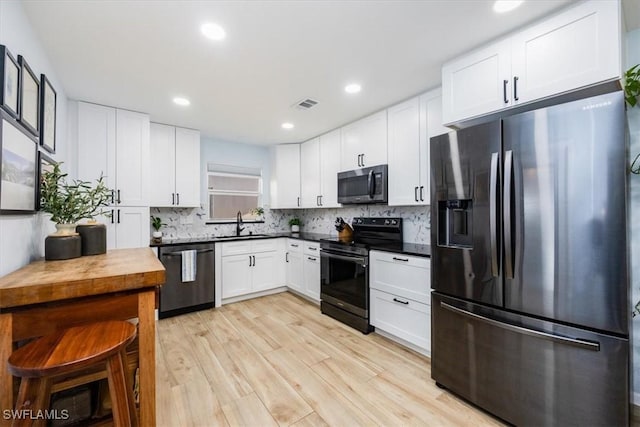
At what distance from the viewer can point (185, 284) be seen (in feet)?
11.3

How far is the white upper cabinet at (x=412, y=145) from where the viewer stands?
102 inches

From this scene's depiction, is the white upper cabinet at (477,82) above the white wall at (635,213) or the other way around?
above

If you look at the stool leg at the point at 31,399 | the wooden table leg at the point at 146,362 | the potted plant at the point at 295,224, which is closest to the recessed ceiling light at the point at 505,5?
the wooden table leg at the point at 146,362

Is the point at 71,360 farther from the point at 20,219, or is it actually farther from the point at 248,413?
the point at 248,413

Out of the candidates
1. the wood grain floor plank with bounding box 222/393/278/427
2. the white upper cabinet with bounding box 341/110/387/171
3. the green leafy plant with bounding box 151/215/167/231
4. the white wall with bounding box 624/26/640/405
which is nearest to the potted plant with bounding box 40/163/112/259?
the wood grain floor plank with bounding box 222/393/278/427

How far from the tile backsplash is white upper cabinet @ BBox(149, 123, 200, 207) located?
362 millimetres

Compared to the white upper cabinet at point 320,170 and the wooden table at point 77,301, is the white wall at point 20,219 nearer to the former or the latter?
the wooden table at point 77,301

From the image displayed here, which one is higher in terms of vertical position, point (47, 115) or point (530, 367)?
point (47, 115)

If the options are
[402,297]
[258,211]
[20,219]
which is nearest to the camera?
[20,219]

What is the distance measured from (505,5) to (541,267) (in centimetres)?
149

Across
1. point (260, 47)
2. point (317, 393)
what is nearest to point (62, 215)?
point (260, 47)

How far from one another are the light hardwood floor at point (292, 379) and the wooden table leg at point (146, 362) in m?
0.53

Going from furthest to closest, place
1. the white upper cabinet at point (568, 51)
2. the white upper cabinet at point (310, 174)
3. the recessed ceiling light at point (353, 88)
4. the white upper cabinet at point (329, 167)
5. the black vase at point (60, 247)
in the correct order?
the white upper cabinet at point (310, 174)
the white upper cabinet at point (329, 167)
the recessed ceiling light at point (353, 88)
the black vase at point (60, 247)
the white upper cabinet at point (568, 51)

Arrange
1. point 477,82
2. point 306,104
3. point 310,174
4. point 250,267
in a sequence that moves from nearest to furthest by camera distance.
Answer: point 477,82
point 306,104
point 250,267
point 310,174
